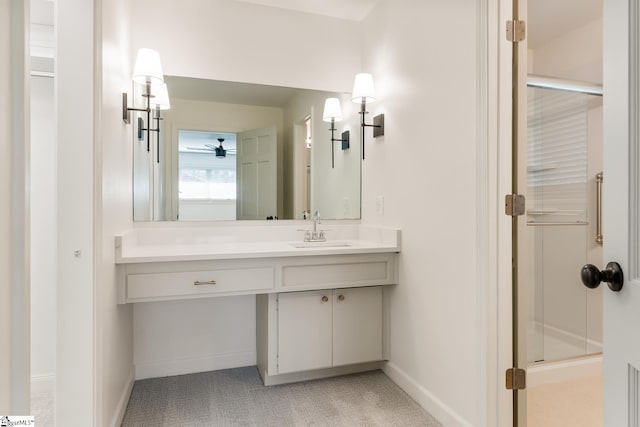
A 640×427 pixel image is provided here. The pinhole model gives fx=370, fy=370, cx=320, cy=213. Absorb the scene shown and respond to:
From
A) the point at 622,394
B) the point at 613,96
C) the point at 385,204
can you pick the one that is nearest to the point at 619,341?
the point at 622,394

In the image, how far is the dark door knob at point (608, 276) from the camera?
800mm

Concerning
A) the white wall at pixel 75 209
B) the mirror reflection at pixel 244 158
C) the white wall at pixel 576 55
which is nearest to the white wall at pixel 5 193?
the white wall at pixel 75 209

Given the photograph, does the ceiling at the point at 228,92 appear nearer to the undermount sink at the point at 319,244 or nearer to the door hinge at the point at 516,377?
the undermount sink at the point at 319,244

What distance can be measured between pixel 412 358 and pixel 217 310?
4.26 feet

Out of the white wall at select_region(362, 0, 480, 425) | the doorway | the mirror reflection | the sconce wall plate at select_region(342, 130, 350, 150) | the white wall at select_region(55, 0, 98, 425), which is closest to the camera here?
the white wall at select_region(55, 0, 98, 425)

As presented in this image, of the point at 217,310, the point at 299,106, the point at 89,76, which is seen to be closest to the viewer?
the point at 89,76

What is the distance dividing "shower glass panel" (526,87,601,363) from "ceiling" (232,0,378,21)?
1.36 meters

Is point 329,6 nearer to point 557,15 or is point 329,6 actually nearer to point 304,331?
point 557,15

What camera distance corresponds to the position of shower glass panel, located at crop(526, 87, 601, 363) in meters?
2.73

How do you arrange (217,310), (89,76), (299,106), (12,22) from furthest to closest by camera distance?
(299,106), (217,310), (89,76), (12,22)

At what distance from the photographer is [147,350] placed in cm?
236

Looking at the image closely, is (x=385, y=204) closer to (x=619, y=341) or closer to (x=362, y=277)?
(x=362, y=277)

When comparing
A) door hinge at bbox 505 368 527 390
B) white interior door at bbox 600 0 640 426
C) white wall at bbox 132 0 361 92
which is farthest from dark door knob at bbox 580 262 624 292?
white wall at bbox 132 0 361 92

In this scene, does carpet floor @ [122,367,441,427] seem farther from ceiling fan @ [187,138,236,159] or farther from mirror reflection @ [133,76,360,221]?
ceiling fan @ [187,138,236,159]
